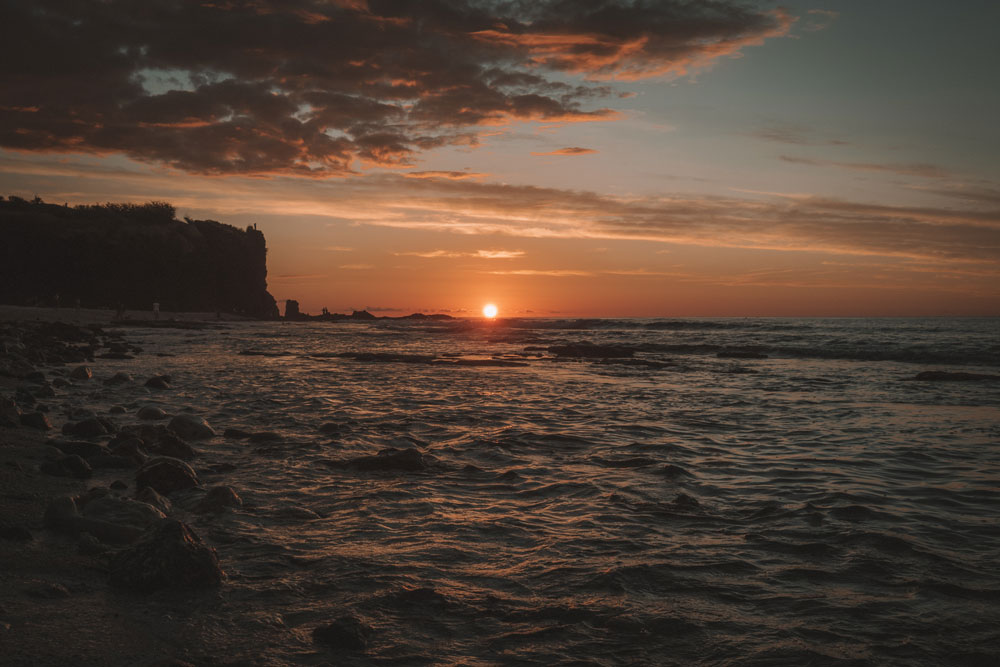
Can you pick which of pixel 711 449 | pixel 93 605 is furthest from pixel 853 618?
pixel 711 449

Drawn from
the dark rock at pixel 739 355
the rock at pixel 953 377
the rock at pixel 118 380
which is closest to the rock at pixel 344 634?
the rock at pixel 118 380

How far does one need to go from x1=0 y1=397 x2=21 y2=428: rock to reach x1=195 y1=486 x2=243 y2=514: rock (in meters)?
4.44

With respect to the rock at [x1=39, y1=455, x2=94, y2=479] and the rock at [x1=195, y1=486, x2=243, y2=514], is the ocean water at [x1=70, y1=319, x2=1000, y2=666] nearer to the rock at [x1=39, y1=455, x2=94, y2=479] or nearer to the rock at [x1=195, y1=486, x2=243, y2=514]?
the rock at [x1=195, y1=486, x2=243, y2=514]

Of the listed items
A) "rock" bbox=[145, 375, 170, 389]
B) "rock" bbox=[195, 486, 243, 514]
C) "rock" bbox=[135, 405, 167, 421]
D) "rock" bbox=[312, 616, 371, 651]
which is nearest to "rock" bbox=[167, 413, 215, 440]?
"rock" bbox=[135, 405, 167, 421]

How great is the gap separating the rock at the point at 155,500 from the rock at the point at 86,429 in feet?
11.3

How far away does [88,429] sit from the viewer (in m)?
8.56

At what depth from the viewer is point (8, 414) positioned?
8391 mm

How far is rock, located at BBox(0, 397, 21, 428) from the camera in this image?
8195 millimetres

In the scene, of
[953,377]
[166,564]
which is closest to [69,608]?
[166,564]

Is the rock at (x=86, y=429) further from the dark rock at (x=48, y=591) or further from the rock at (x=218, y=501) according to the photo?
the dark rock at (x=48, y=591)

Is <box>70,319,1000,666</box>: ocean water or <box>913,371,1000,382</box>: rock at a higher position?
<box>913,371,1000,382</box>: rock

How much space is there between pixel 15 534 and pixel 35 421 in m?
5.20

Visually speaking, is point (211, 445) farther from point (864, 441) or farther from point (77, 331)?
point (77, 331)

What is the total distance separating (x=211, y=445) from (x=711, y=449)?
751 centimetres
